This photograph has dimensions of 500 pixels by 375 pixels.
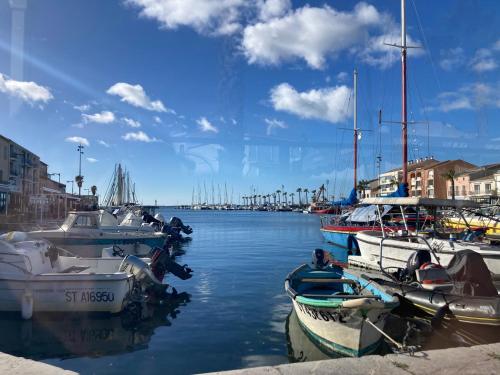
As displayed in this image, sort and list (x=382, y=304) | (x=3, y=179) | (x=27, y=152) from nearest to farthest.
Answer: (x=382, y=304), (x=3, y=179), (x=27, y=152)

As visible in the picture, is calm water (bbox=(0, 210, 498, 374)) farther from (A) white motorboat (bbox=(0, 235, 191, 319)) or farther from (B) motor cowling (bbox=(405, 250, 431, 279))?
(B) motor cowling (bbox=(405, 250, 431, 279))

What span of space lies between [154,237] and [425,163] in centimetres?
9924

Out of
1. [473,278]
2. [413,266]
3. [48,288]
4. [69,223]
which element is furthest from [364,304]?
[69,223]

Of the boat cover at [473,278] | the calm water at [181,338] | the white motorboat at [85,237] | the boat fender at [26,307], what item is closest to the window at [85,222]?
the white motorboat at [85,237]

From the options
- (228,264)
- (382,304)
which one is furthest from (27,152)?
(382,304)

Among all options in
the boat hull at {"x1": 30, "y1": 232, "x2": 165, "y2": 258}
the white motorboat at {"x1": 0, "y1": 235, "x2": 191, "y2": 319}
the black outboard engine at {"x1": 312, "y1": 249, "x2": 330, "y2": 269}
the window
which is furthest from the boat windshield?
the black outboard engine at {"x1": 312, "y1": 249, "x2": 330, "y2": 269}

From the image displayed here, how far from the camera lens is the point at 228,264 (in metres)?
23.8

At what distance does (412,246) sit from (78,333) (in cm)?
1307

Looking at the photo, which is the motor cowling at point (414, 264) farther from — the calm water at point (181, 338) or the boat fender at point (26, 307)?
the boat fender at point (26, 307)

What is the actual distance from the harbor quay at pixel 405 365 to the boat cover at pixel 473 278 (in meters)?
5.05

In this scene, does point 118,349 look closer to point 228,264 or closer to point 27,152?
point 228,264

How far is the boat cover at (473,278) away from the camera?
10.2 metres

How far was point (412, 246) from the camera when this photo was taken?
17.0m

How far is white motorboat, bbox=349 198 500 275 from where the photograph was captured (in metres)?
14.9
